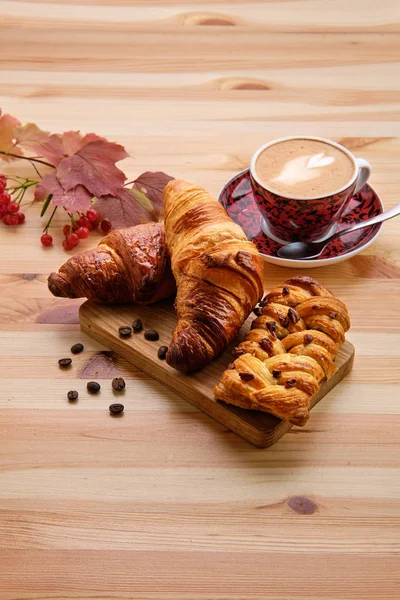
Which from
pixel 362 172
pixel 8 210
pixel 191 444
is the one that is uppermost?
pixel 362 172

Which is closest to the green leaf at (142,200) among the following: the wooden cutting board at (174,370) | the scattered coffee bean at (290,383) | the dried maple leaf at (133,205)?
the dried maple leaf at (133,205)

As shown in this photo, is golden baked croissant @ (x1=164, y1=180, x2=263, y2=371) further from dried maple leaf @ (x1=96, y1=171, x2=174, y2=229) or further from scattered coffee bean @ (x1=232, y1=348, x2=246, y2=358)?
dried maple leaf @ (x1=96, y1=171, x2=174, y2=229)

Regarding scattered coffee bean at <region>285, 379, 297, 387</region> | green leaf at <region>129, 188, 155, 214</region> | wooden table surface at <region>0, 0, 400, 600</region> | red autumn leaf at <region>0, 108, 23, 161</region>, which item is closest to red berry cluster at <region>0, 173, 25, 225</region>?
wooden table surface at <region>0, 0, 400, 600</region>

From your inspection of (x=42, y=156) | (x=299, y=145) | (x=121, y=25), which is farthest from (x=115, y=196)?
(x=121, y=25)

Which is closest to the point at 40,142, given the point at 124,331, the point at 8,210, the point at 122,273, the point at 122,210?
the point at 8,210

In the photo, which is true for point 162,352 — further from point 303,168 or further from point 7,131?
point 7,131
